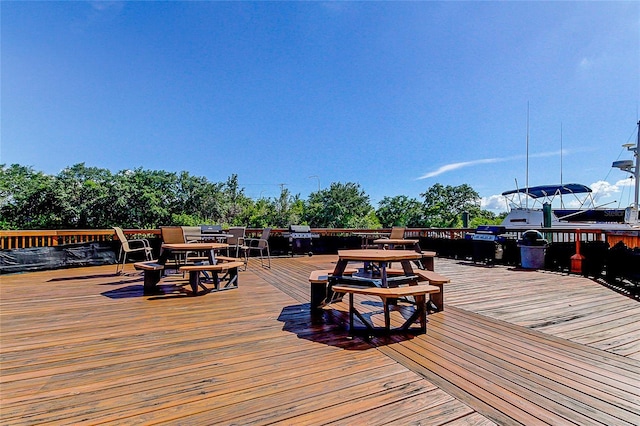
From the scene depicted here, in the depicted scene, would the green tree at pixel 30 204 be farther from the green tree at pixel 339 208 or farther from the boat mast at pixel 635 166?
the boat mast at pixel 635 166

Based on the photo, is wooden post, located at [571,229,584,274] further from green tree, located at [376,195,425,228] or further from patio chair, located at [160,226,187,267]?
green tree, located at [376,195,425,228]

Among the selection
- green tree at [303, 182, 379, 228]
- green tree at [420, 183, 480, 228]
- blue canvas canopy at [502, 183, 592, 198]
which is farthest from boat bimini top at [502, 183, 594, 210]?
green tree at [420, 183, 480, 228]

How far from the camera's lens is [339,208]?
23688 mm

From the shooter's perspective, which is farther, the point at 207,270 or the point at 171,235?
the point at 171,235

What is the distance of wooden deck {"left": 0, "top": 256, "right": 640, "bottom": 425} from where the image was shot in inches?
57.1

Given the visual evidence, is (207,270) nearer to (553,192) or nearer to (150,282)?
(150,282)

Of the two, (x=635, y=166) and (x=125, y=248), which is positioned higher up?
(x=635, y=166)

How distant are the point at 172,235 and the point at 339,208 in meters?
19.4

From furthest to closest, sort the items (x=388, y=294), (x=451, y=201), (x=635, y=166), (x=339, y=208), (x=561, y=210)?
(x=451, y=201)
(x=339, y=208)
(x=561, y=210)
(x=635, y=166)
(x=388, y=294)

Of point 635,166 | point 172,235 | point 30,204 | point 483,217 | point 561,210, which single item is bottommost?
point 172,235

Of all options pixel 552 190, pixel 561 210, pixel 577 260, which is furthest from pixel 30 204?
pixel 561 210

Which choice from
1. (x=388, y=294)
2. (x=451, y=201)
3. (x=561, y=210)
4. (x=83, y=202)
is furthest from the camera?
(x=451, y=201)

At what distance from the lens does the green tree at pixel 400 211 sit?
1118 inches

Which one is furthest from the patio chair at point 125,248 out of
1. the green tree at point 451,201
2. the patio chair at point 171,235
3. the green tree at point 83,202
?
the green tree at point 451,201
